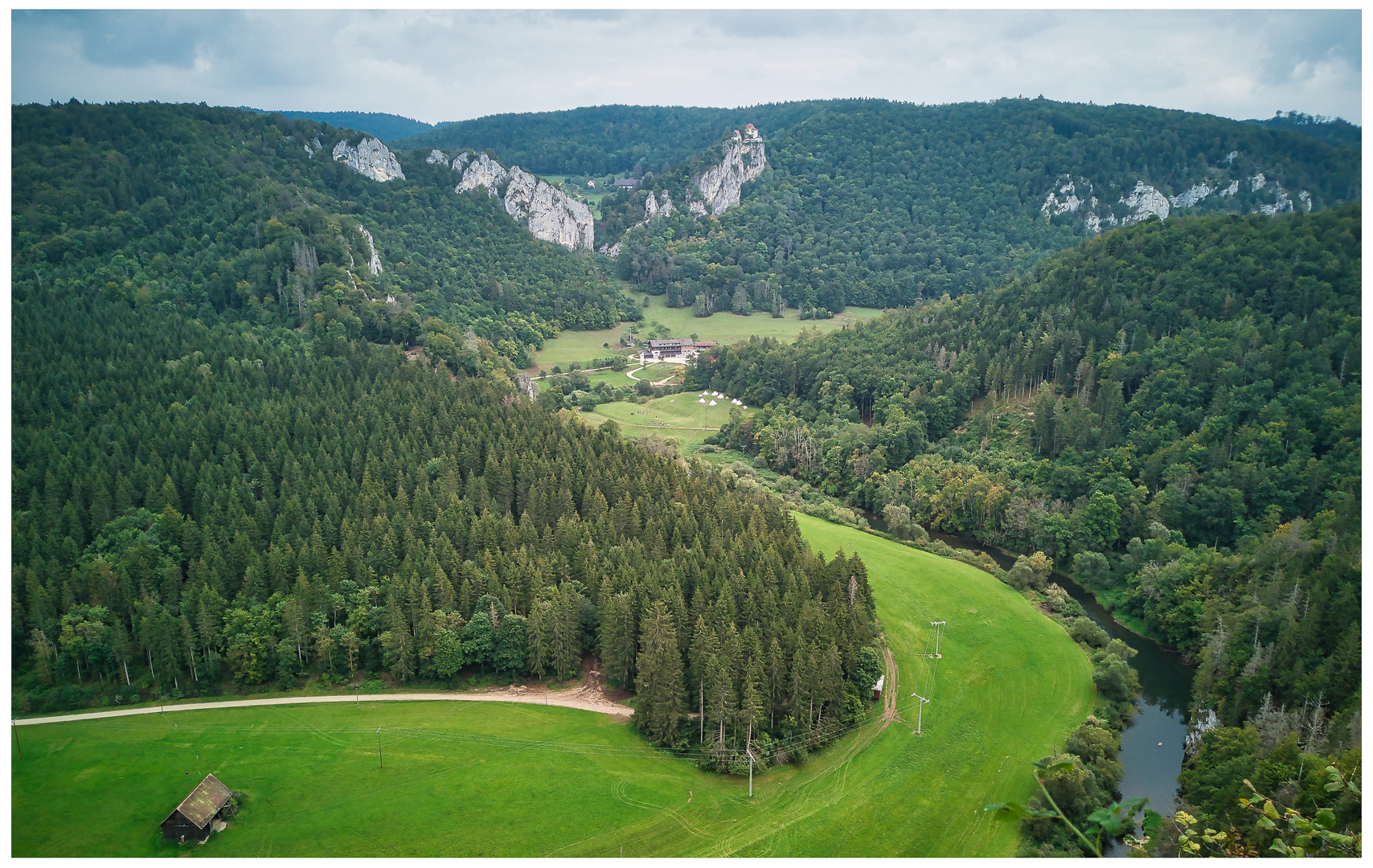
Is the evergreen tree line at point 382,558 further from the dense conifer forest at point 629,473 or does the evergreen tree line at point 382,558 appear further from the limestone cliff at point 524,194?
the limestone cliff at point 524,194

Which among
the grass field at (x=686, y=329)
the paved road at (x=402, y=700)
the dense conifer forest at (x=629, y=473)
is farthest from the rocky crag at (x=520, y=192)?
the paved road at (x=402, y=700)

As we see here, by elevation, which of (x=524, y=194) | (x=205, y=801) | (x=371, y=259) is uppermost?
(x=524, y=194)

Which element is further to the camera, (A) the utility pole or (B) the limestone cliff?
(B) the limestone cliff

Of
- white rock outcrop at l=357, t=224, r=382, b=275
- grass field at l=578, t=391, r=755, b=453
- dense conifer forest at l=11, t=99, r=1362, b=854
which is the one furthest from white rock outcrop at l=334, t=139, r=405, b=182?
grass field at l=578, t=391, r=755, b=453

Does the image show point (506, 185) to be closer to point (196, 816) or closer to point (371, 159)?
point (371, 159)

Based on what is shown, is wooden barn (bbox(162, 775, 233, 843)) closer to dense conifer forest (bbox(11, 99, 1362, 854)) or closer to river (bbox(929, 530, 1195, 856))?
dense conifer forest (bbox(11, 99, 1362, 854))

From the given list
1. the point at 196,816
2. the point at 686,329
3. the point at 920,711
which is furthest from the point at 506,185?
the point at 196,816
